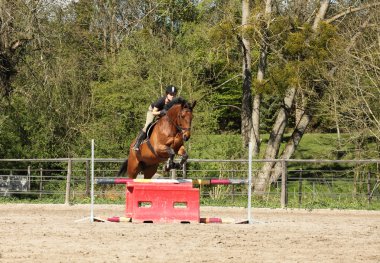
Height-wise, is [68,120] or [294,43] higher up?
[294,43]

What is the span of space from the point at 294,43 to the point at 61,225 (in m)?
14.8

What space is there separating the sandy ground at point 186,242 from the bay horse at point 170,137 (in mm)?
1794

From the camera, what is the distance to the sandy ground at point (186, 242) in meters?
9.32

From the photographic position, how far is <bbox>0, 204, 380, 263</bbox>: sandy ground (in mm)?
9320

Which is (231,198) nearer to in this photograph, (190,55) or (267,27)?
(267,27)

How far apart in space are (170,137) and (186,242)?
4294 millimetres

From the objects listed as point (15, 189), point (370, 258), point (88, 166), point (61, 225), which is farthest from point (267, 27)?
point (370, 258)

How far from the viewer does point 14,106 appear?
30078mm

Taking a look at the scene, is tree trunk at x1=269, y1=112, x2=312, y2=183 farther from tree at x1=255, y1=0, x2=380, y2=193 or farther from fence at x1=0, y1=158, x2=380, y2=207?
fence at x1=0, y1=158, x2=380, y2=207

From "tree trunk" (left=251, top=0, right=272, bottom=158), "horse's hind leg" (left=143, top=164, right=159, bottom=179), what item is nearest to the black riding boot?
"horse's hind leg" (left=143, top=164, right=159, bottom=179)

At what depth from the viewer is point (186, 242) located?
10852 mm

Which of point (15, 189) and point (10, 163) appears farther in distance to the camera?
point (10, 163)

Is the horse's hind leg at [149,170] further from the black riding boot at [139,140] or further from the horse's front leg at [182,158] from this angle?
the horse's front leg at [182,158]

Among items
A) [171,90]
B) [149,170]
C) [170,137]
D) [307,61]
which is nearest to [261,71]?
[307,61]
